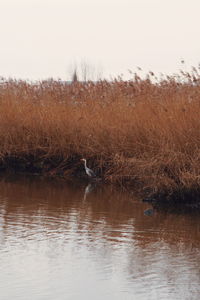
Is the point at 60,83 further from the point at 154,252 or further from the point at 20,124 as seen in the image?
the point at 154,252

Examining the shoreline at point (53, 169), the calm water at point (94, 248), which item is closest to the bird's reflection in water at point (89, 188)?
the calm water at point (94, 248)

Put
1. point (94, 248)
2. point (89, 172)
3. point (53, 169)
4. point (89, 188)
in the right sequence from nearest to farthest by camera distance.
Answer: point (94, 248) < point (89, 188) < point (89, 172) < point (53, 169)

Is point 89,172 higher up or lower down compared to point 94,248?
higher up

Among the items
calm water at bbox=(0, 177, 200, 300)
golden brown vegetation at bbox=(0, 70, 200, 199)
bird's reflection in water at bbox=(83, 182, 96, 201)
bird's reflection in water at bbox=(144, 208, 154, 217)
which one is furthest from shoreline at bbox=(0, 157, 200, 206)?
bird's reflection in water at bbox=(144, 208, 154, 217)

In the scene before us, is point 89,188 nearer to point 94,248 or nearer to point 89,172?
point 89,172

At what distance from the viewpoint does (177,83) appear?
1116 cm

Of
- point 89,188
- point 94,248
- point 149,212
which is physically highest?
point 89,188

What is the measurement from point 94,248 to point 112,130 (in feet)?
15.1

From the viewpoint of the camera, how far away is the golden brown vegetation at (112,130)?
9055 mm

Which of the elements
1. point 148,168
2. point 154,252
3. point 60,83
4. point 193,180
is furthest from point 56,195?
point 60,83

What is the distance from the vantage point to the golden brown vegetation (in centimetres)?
905

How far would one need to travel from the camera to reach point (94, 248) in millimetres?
6578

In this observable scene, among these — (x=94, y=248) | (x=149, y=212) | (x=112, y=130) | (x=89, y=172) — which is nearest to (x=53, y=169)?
(x=89, y=172)

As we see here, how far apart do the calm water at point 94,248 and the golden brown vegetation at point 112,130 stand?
548 millimetres
